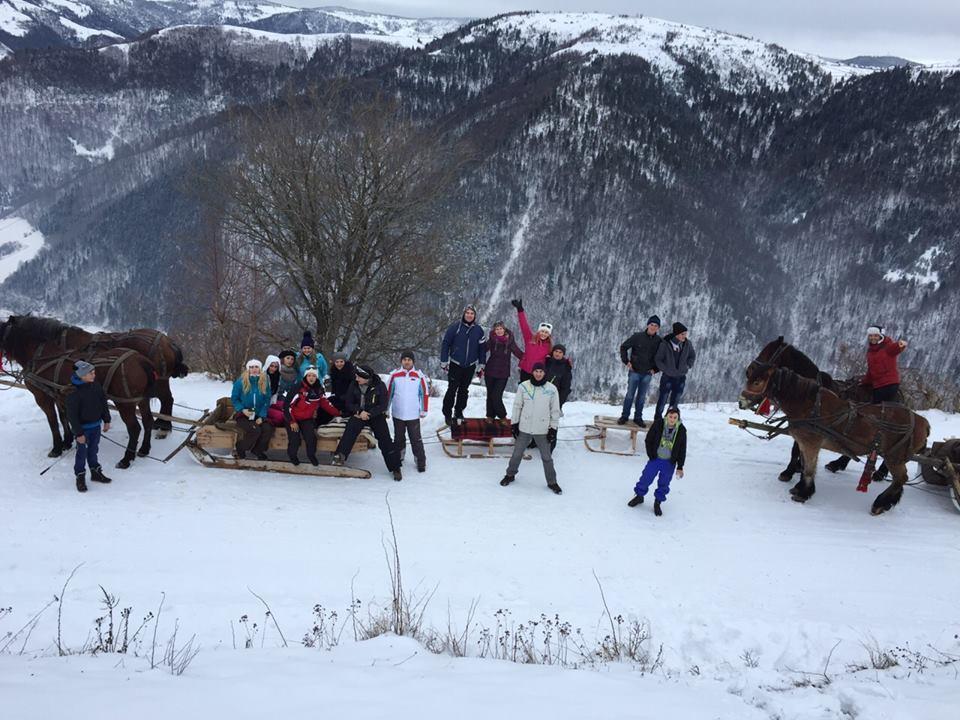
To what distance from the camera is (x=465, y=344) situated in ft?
28.8

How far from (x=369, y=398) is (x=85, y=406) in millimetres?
3357

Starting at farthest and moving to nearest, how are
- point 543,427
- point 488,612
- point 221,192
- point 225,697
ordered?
point 221,192 → point 543,427 → point 488,612 → point 225,697

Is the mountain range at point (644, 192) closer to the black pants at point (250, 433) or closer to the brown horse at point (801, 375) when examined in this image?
the brown horse at point (801, 375)

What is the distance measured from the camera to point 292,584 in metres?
5.24

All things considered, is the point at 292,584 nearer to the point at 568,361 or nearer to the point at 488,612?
the point at 488,612

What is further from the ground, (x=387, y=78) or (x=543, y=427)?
(x=387, y=78)

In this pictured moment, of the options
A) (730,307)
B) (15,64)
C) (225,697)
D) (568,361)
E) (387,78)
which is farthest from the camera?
(15,64)

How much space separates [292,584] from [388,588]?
Answer: 90 cm

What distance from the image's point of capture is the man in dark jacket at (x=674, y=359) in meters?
8.48

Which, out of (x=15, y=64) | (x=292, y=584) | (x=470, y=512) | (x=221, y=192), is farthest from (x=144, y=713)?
(x=15, y=64)

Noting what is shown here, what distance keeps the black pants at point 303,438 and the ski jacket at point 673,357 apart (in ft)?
17.0

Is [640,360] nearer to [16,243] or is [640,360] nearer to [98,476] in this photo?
[98,476]

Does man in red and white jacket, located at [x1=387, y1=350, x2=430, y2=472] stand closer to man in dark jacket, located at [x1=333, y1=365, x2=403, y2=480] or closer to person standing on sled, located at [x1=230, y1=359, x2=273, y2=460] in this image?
man in dark jacket, located at [x1=333, y1=365, x2=403, y2=480]

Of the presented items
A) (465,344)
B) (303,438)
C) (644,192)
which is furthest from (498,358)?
(644,192)
